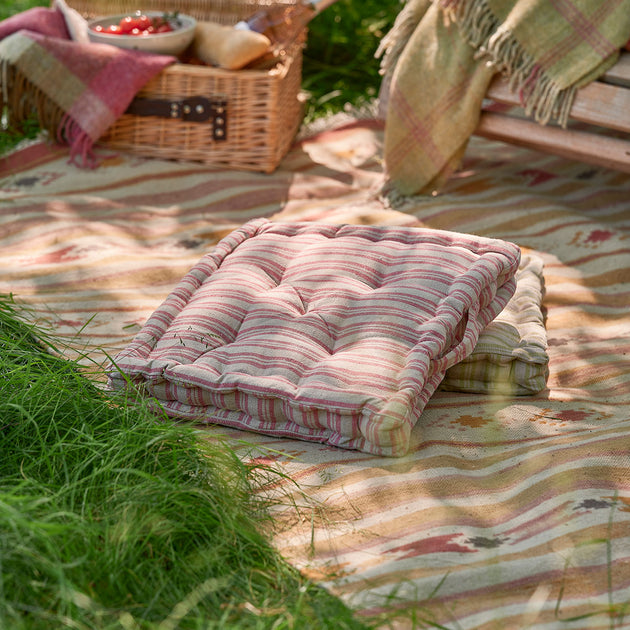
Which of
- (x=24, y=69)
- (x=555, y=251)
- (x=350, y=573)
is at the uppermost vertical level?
(x=24, y=69)

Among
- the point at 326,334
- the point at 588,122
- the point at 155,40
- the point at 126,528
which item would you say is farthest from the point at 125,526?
the point at 155,40

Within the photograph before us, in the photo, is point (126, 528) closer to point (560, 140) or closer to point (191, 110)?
point (560, 140)

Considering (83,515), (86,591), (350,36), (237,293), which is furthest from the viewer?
(350,36)

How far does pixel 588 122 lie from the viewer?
8.63ft

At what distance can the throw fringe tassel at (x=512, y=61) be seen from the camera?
2.65m

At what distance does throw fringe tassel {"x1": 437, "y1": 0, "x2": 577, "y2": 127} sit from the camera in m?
2.65

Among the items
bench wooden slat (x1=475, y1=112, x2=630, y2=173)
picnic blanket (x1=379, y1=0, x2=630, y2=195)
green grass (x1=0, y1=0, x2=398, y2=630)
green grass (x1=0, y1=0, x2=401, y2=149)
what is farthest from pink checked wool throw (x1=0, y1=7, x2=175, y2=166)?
green grass (x1=0, y1=0, x2=398, y2=630)

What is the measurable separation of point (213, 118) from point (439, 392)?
1683 mm

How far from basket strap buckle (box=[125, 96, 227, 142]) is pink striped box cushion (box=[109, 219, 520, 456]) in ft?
3.99

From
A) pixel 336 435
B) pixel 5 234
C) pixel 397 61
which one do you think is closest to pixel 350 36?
pixel 397 61

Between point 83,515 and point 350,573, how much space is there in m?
0.42

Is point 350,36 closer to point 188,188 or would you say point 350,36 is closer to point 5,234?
point 188,188

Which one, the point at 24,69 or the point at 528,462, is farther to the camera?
the point at 24,69

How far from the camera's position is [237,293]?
6.31 feet
